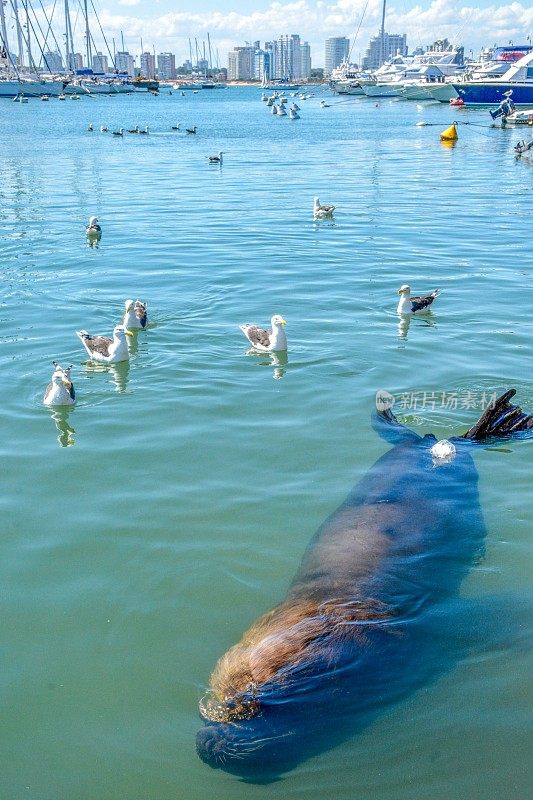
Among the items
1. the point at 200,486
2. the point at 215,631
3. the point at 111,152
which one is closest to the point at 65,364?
the point at 200,486

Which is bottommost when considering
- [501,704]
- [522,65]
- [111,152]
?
[501,704]

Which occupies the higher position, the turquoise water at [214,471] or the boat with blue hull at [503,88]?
the boat with blue hull at [503,88]

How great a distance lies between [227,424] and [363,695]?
17.1ft

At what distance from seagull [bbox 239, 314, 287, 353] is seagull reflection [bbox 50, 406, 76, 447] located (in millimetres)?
3390

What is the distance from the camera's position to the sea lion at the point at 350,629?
5383 mm

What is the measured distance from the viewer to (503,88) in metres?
85.7

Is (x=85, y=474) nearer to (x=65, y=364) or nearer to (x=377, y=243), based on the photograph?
(x=65, y=364)

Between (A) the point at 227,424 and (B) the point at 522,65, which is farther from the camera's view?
(B) the point at 522,65

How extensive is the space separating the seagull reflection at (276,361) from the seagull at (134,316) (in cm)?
226

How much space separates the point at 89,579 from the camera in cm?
724

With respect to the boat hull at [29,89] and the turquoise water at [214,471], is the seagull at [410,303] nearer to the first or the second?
the turquoise water at [214,471]

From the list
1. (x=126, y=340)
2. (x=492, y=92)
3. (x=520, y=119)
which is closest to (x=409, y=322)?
(x=126, y=340)

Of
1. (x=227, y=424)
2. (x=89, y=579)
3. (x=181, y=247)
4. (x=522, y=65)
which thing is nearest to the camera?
(x=89, y=579)

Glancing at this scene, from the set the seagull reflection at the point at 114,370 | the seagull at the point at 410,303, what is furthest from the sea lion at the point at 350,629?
the seagull at the point at 410,303
